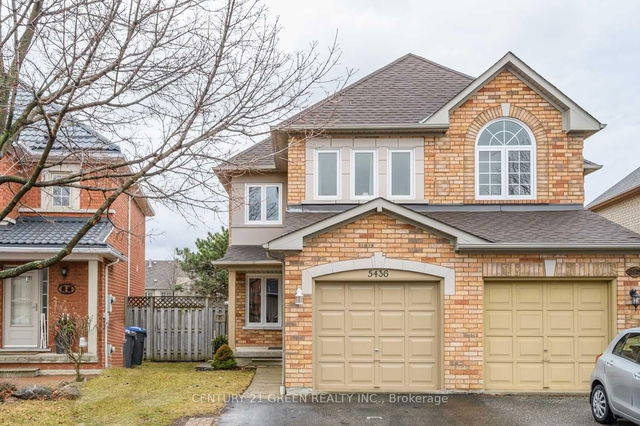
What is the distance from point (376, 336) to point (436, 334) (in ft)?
3.91

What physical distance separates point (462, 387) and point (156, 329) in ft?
33.5

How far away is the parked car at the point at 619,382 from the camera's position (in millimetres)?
9047

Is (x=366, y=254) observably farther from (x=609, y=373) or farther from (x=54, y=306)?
(x=54, y=306)

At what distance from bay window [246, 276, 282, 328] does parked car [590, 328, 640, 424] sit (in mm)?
9672

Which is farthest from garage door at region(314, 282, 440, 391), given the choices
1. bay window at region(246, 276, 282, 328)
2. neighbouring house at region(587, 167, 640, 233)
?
neighbouring house at region(587, 167, 640, 233)

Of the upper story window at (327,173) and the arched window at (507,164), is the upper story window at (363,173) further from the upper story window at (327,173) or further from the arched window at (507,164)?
the arched window at (507,164)

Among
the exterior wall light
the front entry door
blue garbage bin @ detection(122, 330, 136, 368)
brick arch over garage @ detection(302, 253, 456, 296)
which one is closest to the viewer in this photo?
the exterior wall light

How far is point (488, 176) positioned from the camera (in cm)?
1474

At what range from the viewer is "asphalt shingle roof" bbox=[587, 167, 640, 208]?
73.2 feet

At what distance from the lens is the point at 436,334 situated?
12961 millimetres

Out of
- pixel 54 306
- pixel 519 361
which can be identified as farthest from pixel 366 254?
pixel 54 306

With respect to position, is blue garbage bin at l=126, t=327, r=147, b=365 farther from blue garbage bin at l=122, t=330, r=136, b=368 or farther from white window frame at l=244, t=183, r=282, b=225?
white window frame at l=244, t=183, r=282, b=225

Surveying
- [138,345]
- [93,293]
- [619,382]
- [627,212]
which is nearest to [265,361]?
[138,345]

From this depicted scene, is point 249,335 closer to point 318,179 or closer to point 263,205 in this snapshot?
point 263,205
